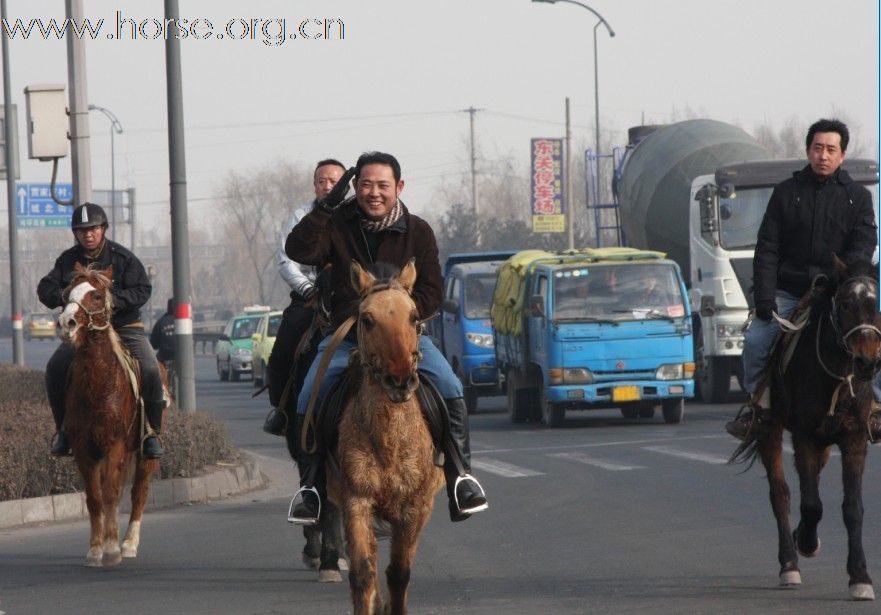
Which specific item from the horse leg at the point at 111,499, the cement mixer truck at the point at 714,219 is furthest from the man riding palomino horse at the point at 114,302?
the cement mixer truck at the point at 714,219

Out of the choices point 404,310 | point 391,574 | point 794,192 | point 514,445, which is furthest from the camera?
point 514,445

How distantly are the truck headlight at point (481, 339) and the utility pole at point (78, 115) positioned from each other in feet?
30.4

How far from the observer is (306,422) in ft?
25.6

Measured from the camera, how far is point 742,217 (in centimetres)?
2641

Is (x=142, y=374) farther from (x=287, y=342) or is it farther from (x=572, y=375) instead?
(x=572, y=375)

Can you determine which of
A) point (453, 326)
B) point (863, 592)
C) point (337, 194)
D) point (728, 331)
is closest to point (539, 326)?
point (728, 331)

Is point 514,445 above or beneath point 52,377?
beneath

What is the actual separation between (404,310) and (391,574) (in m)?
1.40

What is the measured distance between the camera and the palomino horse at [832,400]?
329 inches

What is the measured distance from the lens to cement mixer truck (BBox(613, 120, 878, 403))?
86.0 ft

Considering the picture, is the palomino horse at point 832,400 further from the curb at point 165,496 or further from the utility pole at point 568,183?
the utility pole at point 568,183

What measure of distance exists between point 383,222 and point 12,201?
35.5 meters

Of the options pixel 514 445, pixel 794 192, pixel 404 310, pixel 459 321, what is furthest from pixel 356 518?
pixel 459 321

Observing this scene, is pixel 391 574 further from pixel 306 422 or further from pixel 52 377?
pixel 52 377
